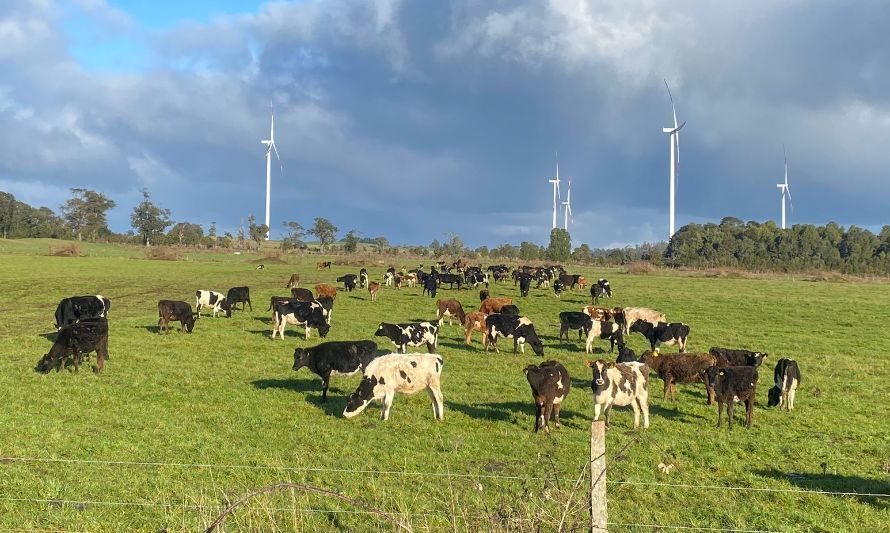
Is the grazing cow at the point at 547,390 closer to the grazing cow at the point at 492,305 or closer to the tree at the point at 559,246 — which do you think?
the grazing cow at the point at 492,305

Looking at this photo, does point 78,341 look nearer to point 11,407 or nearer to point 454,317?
point 11,407

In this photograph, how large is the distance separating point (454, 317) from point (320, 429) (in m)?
17.5

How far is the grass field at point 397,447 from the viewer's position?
7129mm

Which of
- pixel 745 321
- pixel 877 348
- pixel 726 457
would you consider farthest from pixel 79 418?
pixel 745 321

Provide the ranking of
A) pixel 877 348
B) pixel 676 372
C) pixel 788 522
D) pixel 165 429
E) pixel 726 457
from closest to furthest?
pixel 788 522 → pixel 726 457 → pixel 165 429 → pixel 676 372 → pixel 877 348

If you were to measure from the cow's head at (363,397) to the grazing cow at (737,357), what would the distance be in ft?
28.5

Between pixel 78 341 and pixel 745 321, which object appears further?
pixel 745 321

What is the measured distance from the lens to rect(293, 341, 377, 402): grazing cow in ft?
44.4

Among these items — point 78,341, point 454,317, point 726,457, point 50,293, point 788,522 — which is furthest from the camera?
point 50,293

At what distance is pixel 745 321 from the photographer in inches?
1118

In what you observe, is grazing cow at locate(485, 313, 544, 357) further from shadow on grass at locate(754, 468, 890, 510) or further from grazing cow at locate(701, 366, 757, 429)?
shadow on grass at locate(754, 468, 890, 510)

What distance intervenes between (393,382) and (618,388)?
4.38 metres

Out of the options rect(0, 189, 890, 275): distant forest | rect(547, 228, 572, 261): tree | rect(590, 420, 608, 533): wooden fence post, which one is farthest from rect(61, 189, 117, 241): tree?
rect(590, 420, 608, 533): wooden fence post

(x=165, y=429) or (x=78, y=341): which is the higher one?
(x=78, y=341)
